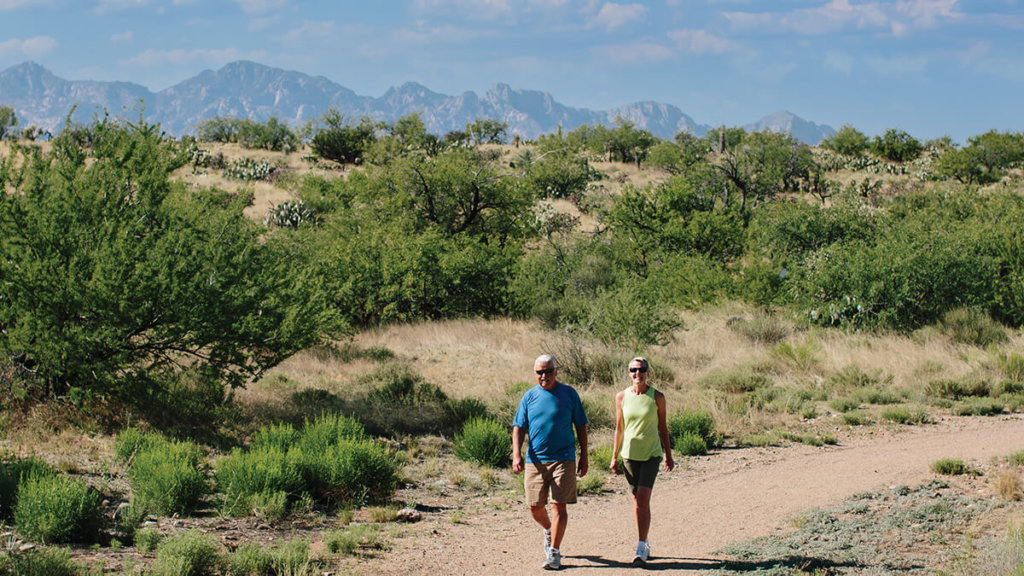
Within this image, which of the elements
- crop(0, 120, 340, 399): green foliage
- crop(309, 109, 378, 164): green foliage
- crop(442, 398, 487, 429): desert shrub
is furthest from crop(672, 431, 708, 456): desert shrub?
crop(309, 109, 378, 164): green foliage

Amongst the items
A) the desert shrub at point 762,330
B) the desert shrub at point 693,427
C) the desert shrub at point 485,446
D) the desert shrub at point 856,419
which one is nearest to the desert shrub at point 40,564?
the desert shrub at point 485,446

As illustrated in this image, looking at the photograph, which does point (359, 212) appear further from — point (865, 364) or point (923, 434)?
point (923, 434)

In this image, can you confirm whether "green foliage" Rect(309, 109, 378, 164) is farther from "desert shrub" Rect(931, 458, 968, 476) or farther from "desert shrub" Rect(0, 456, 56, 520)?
"desert shrub" Rect(931, 458, 968, 476)

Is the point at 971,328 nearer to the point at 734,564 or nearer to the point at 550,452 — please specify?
the point at 734,564

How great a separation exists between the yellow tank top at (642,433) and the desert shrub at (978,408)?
8910mm

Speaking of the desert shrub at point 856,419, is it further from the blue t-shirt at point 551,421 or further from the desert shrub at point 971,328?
the blue t-shirt at point 551,421

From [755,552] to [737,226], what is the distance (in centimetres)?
1937

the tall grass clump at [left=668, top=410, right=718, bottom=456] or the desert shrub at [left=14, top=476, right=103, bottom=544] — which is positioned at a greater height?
the desert shrub at [left=14, top=476, right=103, bottom=544]

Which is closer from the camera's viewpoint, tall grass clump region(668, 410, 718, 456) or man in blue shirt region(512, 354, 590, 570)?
man in blue shirt region(512, 354, 590, 570)

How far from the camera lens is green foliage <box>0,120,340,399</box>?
9.52 m

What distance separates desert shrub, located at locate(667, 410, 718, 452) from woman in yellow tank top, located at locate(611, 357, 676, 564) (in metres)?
4.65

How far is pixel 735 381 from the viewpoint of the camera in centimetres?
1398

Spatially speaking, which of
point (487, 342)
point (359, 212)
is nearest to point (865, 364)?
point (487, 342)

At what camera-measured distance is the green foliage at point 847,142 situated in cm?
5928
